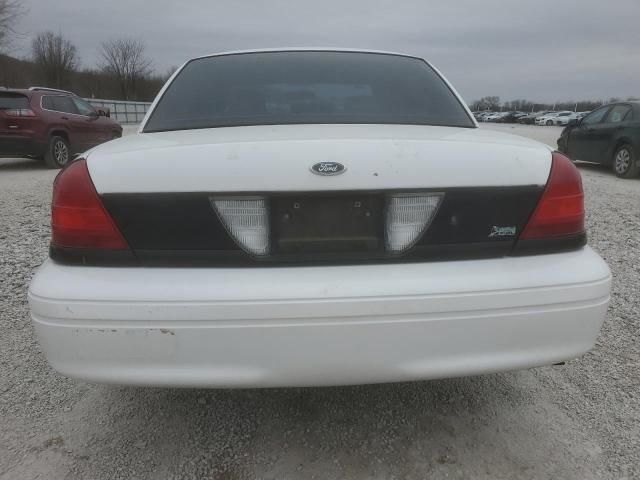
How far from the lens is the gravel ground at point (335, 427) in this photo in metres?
1.89

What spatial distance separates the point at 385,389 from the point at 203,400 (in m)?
0.85

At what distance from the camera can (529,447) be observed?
201 cm

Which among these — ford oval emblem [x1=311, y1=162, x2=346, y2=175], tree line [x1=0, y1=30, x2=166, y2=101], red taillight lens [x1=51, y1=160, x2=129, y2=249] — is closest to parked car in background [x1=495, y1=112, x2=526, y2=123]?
tree line [x1=0, y1=30, x2=166, y2=101]

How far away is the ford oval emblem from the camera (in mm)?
1558

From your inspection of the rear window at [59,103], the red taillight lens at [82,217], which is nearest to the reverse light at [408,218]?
the red taillight lens at [82,217]

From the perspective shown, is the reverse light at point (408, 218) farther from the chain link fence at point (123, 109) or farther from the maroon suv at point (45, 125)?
the chain link fence at point (123, 109)

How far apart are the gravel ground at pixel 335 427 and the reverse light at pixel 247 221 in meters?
0.88

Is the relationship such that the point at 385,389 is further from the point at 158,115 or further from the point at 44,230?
the point at 44,230

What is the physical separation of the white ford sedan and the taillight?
9263 millimetres

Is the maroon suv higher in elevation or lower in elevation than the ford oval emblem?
lower

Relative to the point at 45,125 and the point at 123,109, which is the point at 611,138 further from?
the point at 123,109

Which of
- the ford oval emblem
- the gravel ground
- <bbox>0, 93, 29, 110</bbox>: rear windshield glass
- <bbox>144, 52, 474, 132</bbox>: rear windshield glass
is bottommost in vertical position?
the gravel ground

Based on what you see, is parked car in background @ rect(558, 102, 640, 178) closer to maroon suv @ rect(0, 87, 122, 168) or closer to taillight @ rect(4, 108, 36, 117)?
maroon suv @ rect(0, 87, 122, 168)

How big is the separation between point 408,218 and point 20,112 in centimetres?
1003
